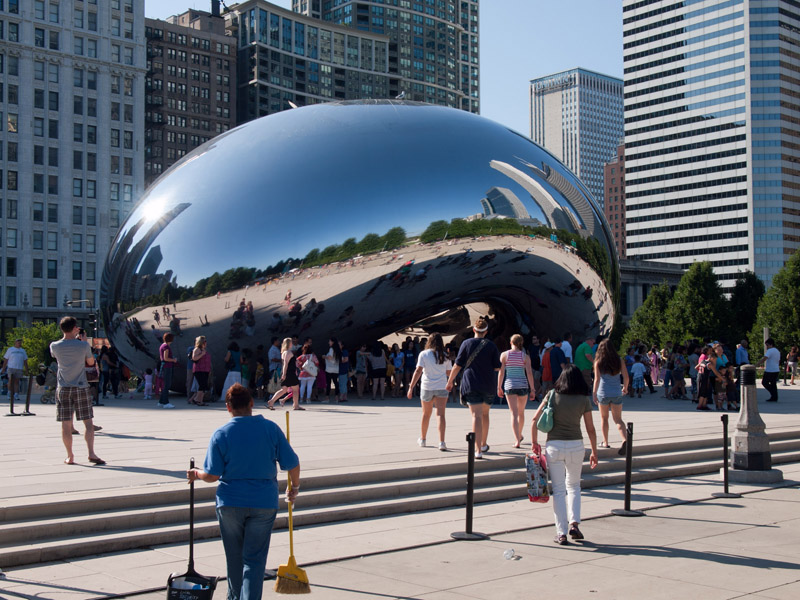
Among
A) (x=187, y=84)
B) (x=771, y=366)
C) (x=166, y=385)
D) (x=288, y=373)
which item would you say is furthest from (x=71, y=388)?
(x=187, y=84)

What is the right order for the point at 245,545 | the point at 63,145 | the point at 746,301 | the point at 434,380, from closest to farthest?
the point at 245,545
the point at 434,380
the point at 746,301
the point at 63,145

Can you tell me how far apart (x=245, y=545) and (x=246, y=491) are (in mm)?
297

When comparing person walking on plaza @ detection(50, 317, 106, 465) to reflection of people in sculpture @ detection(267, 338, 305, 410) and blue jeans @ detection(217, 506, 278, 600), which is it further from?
reflection of people in sculpture @ detection(267, 338, 305, 410)


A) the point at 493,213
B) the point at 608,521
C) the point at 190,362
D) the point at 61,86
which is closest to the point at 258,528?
the point at 608,521

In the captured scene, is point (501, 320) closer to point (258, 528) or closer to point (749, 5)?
point (258, 528)

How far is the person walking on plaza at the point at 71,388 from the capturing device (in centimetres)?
980

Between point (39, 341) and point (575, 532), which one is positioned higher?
point (39, 341)

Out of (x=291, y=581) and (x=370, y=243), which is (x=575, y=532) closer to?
(x=291, y=581)

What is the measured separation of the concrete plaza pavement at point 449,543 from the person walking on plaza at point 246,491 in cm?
108

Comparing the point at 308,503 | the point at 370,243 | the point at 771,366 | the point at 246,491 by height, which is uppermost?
the point at 370,243

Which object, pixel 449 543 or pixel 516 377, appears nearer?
pixel 449 543

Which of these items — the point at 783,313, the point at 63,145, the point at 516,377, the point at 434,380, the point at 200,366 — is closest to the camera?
the point at 434,380

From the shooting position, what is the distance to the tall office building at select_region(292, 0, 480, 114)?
16488 centimetres

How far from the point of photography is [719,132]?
144m
